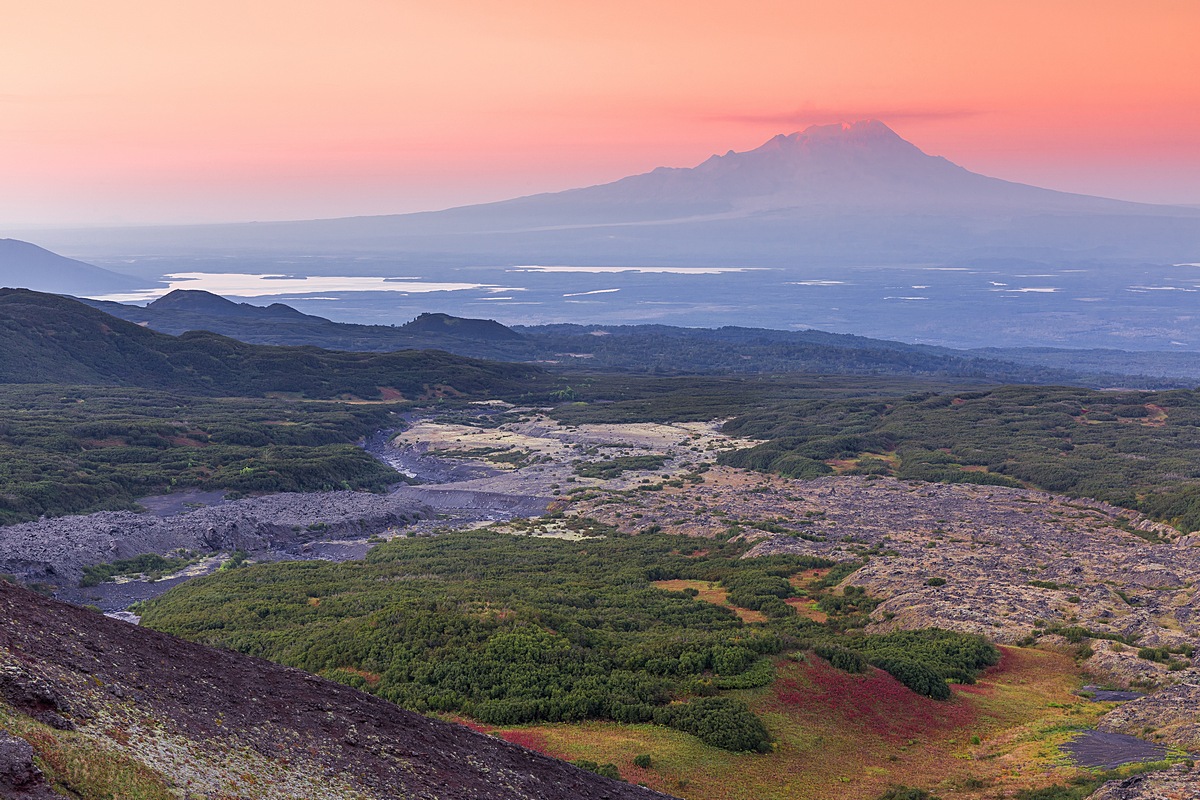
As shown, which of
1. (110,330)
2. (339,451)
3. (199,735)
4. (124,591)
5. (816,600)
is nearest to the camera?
(199,735)

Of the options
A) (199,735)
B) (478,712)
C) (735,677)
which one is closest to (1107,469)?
(735,677)

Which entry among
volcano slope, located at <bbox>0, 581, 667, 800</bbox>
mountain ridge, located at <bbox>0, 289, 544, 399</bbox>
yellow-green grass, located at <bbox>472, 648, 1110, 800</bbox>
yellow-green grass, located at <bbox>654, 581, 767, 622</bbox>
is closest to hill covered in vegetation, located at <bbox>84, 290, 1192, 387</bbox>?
mountain ridge, located at <bbox>0, 289, 544, 399</bbox>

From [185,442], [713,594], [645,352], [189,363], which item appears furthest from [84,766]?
[645,352]

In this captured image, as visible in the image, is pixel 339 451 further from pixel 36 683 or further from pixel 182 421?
pixel 36 683

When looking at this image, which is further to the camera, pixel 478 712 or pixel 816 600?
pixel 816 600

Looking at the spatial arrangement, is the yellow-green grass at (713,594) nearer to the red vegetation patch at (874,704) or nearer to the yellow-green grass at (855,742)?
the yellow-green grass at (855,742)

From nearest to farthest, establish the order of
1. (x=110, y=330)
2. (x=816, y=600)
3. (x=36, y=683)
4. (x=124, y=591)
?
(x=36, y=683), (x=816, y=600), (x=124, y=591), (x=110, y=330)
